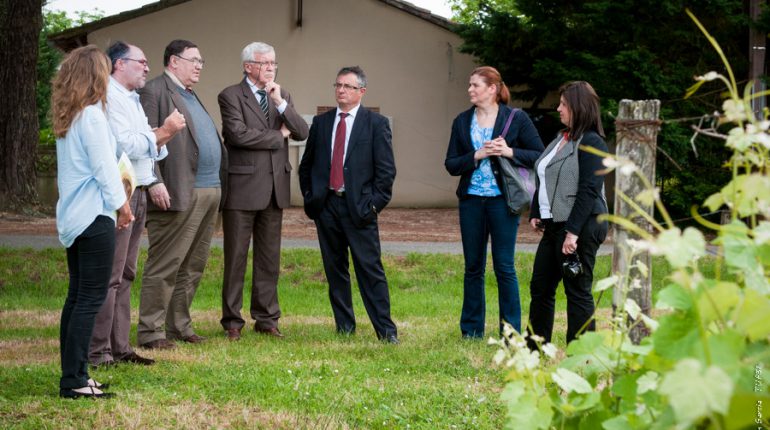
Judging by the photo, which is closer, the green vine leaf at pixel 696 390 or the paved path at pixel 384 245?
the green vine leaf at pixel 696 390

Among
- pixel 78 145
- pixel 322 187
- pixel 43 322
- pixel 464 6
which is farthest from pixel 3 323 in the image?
pixel 464 6

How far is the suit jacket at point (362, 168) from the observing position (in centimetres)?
816

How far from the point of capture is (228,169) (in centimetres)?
835

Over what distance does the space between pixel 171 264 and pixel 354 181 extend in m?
1.66

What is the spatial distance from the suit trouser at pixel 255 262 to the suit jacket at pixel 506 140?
166 cm

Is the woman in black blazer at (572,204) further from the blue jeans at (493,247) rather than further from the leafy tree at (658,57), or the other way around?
the leafy tree at (658,57)

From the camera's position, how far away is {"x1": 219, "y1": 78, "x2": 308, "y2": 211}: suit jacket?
8.27m

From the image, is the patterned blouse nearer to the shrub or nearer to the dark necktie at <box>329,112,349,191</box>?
the dark necktie at <box>329,112,349,191</box>

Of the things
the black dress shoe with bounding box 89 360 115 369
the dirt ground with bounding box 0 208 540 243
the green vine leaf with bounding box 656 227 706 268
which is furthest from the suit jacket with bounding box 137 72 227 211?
the dirt ground with bounding box 0 208 540 243

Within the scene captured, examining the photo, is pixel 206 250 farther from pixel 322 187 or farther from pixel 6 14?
pixel 6 14

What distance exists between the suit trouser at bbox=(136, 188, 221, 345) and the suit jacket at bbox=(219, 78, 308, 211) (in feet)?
1.10

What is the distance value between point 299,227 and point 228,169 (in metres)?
11.1

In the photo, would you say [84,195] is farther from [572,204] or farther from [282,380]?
[572,204]

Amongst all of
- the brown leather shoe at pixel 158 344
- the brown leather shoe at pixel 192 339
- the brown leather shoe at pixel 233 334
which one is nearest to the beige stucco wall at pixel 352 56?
the brown leather shoe at pixel 233 334
